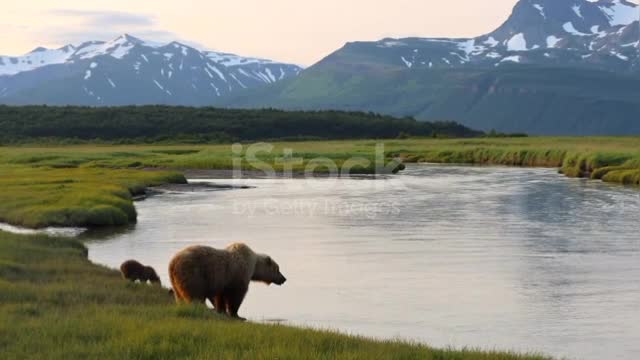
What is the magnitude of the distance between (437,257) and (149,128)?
151790mm

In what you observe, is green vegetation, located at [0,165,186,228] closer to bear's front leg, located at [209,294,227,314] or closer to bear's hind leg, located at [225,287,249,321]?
bear's front leg, located at [209,294,227,314]

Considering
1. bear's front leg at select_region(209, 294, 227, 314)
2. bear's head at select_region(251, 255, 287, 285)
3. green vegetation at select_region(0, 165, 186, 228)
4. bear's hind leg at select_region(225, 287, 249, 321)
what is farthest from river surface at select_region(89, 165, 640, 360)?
bear's hind leg at select_region(225, 287, 249, 321)

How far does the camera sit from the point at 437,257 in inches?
1232

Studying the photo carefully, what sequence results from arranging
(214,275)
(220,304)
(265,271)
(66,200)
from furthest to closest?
(66,200) → (265,271) → (220,304) → (214,275)

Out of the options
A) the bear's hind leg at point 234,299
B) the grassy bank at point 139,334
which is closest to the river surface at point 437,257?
the bear's hind leg at point 234,299

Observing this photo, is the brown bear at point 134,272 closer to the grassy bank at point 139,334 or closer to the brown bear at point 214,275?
the grassy bank at point 139,334

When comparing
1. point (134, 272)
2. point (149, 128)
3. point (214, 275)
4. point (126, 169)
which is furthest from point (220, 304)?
point (149, 128)

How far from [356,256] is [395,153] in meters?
87.1

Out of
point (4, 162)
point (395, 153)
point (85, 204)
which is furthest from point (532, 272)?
point (395, 153)

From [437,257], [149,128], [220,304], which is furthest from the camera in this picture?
[149,128]

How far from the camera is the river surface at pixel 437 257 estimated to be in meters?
20.7

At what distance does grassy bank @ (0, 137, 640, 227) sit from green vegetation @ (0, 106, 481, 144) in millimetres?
51566

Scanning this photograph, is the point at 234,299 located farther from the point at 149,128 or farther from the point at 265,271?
the point at 149,128

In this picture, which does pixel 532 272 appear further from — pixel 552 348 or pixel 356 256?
pixel 552 348
